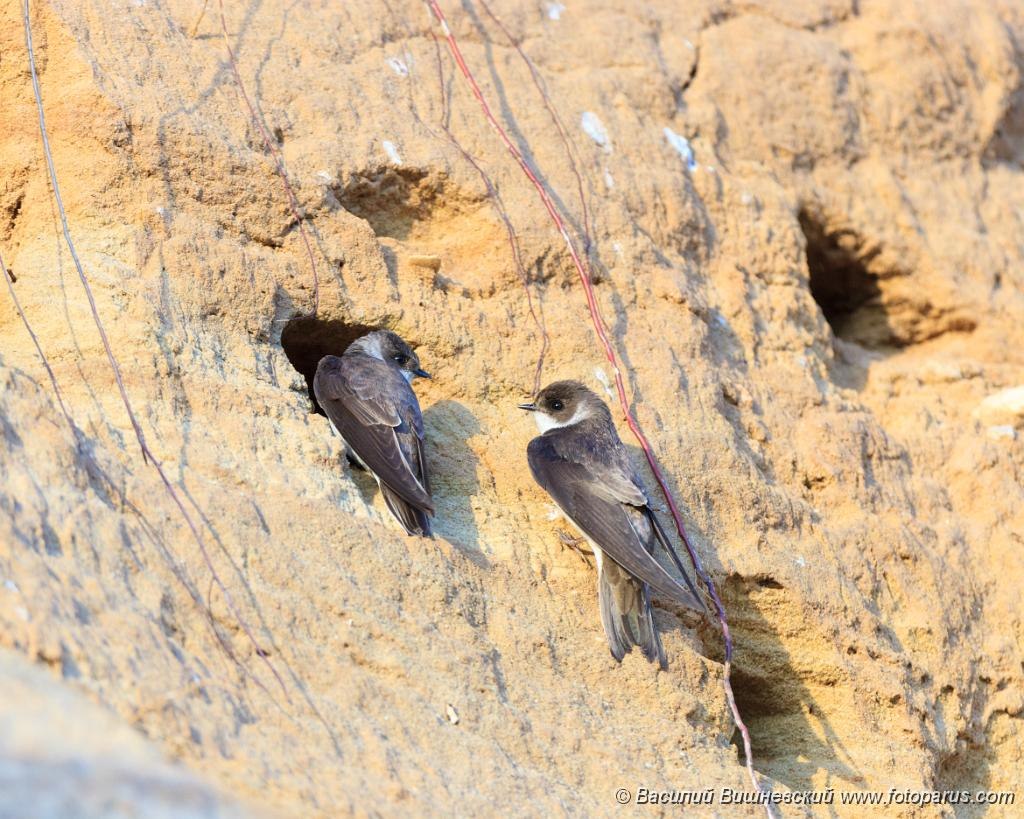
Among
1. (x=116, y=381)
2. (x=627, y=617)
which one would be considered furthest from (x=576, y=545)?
(x=116, y=381)

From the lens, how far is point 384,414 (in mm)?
3865

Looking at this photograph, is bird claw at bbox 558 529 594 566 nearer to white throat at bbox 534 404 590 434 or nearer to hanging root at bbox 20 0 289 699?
white throat at bbox 534 404 590 434

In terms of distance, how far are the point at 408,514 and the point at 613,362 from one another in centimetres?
106

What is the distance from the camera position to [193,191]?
13.1 ft

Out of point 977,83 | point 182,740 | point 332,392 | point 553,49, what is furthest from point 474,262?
point 977,83

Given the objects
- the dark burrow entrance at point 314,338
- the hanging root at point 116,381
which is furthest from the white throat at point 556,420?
the hanging root at point 116,381

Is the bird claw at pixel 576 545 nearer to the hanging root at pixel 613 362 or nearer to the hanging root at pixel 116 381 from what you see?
the hanging root at pixel 613 362

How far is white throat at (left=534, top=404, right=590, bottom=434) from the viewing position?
4.00 m

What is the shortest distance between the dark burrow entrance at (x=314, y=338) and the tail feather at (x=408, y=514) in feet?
A: 1.98

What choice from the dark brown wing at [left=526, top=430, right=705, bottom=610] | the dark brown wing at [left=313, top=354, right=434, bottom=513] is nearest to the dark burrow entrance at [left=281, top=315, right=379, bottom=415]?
the dark brown wing at [left=313, top=354, right=434, bottom=513]

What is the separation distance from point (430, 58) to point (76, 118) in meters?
1.33

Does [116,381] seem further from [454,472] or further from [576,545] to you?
[576,545]

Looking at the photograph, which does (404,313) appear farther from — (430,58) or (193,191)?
(430,58)

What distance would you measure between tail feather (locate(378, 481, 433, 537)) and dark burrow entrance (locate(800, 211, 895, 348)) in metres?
2.42
